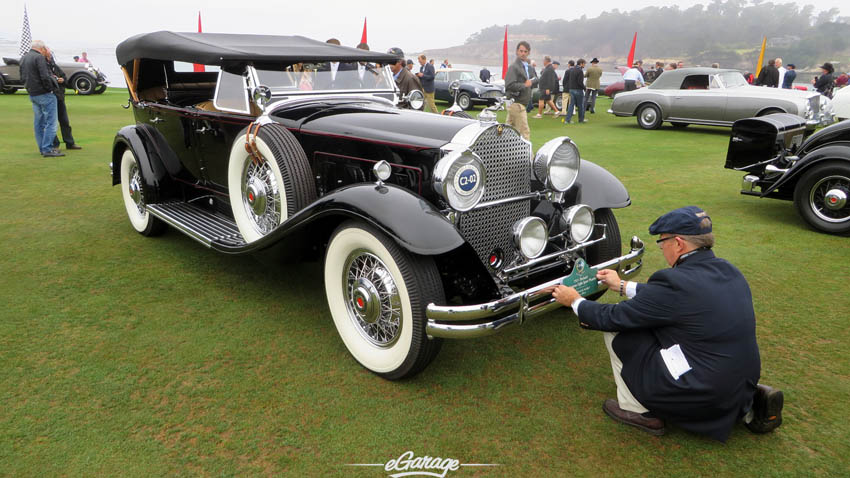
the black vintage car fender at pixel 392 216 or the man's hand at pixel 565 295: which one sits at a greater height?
the black vintage car fender at pixel 392 216

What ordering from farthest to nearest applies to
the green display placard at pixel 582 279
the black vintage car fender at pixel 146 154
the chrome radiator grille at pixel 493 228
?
the black vintage car fender at pixel 146 154
the chrome radiator grille at pixel 493 228
the green display placard at pixel 582 279

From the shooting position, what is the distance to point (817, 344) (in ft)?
10.6

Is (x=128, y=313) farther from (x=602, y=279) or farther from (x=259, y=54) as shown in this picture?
(x=602, y=279)

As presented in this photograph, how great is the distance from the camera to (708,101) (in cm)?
1221

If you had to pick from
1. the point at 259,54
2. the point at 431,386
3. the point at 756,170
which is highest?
the point at 259,54

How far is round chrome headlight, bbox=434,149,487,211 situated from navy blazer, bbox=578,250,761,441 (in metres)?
0.95

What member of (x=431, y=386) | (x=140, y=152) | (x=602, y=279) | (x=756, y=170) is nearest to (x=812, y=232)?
(x=756, y=170)

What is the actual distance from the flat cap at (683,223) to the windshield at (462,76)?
17.7 m

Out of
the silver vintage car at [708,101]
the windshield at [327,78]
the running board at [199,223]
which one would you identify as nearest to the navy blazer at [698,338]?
the running board at [199,223]

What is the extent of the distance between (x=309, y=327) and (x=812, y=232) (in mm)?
5008

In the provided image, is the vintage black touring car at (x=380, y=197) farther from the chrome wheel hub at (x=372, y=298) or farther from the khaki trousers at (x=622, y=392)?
the khaki trousers at (x=622, y=392)

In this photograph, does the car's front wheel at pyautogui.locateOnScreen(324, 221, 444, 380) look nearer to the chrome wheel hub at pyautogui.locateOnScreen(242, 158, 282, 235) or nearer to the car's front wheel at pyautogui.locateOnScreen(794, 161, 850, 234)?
the chrome wheel hub at pyautogui.locateOnScreen(242, 158, 282, 235)

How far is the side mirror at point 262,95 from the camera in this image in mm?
3846

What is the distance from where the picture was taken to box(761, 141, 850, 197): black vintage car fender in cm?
505
